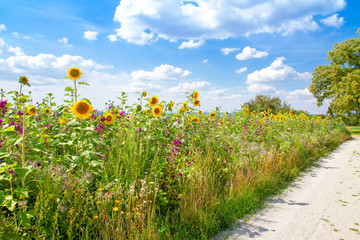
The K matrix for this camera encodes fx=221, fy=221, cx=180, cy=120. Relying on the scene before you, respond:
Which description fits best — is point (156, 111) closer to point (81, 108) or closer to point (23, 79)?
point (81, 108)

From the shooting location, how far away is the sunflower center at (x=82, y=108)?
281cm

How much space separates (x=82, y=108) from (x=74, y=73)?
74cm

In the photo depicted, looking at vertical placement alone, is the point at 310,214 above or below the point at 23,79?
below

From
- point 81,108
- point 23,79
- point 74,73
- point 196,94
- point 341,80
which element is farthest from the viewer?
point 341,80

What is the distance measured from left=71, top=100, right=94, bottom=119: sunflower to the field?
0.04 feet

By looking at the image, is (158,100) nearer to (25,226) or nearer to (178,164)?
(178,164)

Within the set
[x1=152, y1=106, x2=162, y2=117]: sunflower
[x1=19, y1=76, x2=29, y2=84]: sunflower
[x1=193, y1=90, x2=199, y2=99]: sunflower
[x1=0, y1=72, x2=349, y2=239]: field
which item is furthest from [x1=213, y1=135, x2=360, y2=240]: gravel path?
[x1=19, y1=76, x2=29, y2=84]: sunflower

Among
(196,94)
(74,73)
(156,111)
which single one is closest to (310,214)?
(196,94)

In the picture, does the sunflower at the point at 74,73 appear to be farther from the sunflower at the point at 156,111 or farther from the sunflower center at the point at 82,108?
the sunflower at the point at 156,111

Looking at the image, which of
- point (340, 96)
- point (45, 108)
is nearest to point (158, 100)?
point (45, 108)

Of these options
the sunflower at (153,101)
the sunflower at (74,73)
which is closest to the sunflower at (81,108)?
the sunflower at (74,73)

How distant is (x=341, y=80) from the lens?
2341 cm

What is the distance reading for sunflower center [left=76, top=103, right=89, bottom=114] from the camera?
2806mm

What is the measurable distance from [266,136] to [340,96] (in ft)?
68.7
